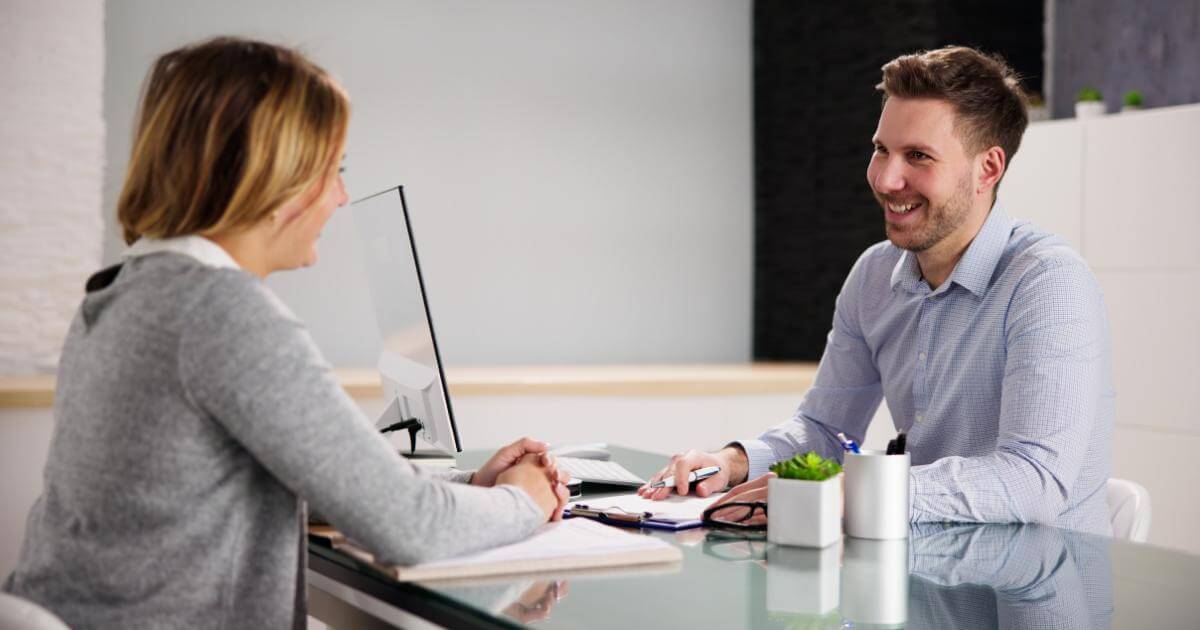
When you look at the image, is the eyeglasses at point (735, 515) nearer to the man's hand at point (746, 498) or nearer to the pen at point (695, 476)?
the man's hand at point (746, 498)

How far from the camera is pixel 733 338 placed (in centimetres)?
525

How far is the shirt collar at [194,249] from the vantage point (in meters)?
1.22

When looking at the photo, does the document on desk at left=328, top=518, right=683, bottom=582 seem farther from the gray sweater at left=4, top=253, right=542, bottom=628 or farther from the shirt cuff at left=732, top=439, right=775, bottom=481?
the shirt cuff at left=732, top=439, right=775, bottom=481

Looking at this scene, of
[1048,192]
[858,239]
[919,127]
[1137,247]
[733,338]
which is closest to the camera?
[919,127]

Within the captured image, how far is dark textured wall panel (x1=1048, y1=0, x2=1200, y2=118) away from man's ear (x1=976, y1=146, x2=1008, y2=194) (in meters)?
2.40

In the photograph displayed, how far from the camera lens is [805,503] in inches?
58.0

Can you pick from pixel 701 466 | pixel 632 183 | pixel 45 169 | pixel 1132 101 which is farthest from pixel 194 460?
pixel 632 183

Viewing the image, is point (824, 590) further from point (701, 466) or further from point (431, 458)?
point (431, 458)

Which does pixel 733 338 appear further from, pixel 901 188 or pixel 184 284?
pixel 184 284

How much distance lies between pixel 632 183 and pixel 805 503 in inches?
144

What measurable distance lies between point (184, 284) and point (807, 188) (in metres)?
4.02

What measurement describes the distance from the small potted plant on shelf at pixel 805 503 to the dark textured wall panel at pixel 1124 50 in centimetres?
327

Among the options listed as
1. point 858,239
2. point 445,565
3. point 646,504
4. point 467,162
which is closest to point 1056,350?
point 646,504

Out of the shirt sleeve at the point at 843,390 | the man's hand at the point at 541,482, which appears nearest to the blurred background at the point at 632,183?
the shirt sleeve at the point at 843,390
